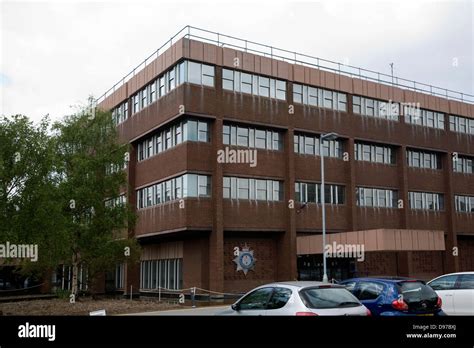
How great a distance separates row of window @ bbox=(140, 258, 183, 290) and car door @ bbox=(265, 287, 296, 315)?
2702cm

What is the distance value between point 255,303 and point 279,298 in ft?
2.36

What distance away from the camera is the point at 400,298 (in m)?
13.6

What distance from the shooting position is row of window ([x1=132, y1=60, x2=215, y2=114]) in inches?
1404


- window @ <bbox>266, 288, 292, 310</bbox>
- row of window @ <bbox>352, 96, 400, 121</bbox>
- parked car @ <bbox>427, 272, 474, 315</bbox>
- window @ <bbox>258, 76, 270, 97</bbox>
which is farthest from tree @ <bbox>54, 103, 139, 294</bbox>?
window @ <bbox>266, 288, 292, 310</bbox>

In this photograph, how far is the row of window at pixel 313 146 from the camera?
40.5m

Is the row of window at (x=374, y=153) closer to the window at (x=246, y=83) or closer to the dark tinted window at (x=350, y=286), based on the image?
the window at (x=246, y=83)

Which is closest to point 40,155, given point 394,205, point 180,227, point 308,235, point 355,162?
point 180,227

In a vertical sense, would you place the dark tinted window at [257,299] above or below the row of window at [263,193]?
below

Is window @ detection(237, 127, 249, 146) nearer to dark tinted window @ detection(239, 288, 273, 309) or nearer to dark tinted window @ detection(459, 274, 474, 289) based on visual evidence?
dark tinted window @ detection(459, 274, 474, 289)

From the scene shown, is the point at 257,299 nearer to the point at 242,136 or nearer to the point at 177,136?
the point at 177,136

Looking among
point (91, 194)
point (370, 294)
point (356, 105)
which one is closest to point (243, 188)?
point (91, 194)

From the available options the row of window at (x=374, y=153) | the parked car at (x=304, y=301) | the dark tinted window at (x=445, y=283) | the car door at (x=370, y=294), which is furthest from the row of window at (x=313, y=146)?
the parked car at (x=304, y=301)

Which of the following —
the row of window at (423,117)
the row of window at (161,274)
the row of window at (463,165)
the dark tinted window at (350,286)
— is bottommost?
the row of window at (161,274)

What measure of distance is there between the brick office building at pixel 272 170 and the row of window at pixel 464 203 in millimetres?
566
